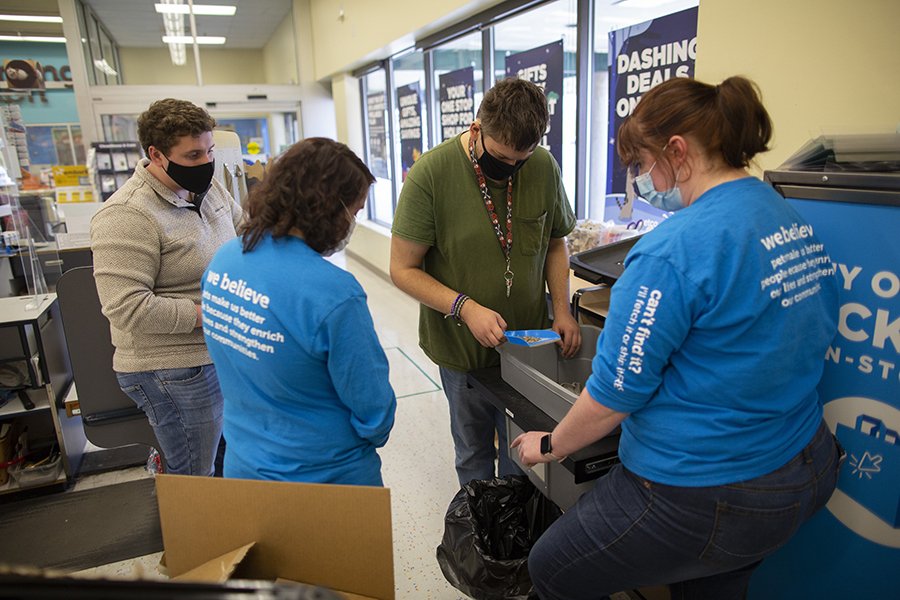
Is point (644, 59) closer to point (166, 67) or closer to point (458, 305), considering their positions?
point (458, 305)

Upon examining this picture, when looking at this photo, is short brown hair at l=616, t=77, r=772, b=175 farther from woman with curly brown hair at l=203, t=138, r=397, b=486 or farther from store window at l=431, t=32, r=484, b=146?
store window at l=431, t=32, r=484, b=146

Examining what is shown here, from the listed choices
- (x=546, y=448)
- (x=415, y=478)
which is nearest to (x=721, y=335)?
(x=546, y=448)

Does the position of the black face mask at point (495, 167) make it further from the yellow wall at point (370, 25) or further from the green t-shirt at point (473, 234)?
the yellow wall at point (370, 25)

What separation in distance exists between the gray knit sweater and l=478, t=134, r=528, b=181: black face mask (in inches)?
36.3

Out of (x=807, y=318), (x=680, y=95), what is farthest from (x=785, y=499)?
(x=680, y=95)

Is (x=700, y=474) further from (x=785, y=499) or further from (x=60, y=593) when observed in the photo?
(x=60, y=593)

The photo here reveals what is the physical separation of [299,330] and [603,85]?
2750mm

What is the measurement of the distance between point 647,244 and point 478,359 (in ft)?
2.96

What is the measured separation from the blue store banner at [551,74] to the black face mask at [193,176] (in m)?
2.20

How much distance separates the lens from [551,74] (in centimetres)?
341

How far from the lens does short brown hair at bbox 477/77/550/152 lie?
1.42m

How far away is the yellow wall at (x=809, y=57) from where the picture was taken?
1.51 meters

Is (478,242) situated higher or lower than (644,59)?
lower

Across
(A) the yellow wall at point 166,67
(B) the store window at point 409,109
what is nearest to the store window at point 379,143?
(B) the store window at point 409,109
